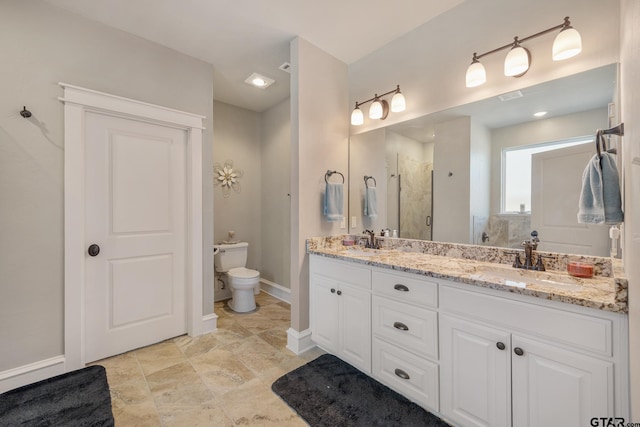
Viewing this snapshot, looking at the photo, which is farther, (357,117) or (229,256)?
(229,256)

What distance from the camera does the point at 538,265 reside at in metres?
1.56

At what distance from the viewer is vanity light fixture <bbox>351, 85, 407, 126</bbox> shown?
230 centimetres

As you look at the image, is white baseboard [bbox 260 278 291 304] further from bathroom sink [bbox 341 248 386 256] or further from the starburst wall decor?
bathroom sink [bbox 341 248 386 256]

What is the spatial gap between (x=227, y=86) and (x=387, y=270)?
9.30 ft

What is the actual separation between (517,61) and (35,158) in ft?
10.6

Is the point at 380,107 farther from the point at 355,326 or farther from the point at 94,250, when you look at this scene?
the point at 94,250

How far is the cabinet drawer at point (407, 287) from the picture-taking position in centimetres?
152

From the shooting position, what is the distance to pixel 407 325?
1631 mm

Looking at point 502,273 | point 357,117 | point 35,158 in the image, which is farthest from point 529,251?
point 35,158

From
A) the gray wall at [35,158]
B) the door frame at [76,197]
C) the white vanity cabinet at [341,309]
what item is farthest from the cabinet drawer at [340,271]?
the gray wall at [35,158]


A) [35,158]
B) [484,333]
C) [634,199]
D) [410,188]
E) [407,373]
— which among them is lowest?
[407,373]

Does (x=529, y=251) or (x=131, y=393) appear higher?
(x=529, y=251)

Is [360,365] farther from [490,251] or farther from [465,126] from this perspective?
[465,126]

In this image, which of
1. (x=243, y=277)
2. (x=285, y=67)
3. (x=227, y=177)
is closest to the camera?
(x=285, y=67)
